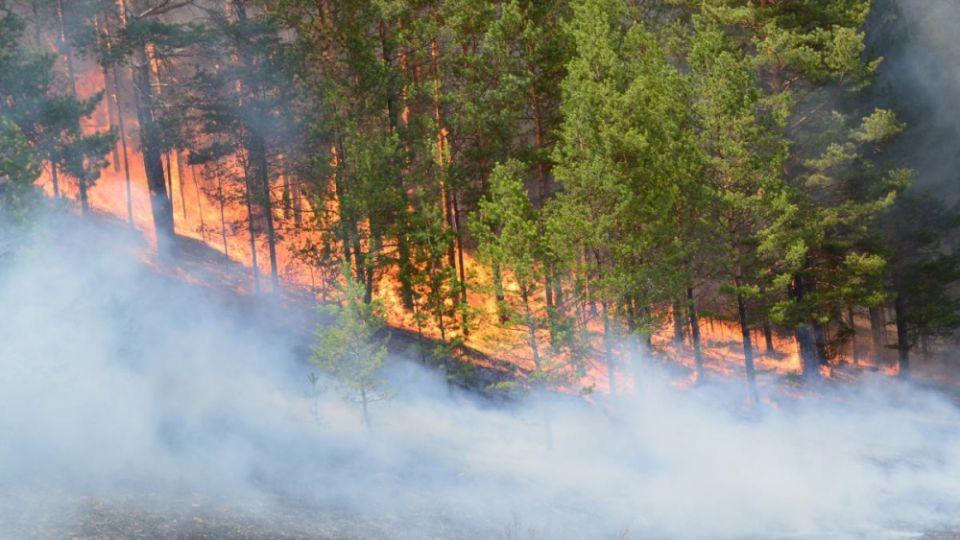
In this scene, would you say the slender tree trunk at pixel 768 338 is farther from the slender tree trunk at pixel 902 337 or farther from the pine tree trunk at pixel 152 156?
the pine tree trunk at pixel 152 156

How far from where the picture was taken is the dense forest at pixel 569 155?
24531 millimetres

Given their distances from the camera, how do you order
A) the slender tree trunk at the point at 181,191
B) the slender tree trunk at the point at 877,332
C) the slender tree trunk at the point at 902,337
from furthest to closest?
1. the slender tree trunk at the point at 181,191
2. the slender tree trunk at the point at 877,332
3. the slender tree trunk at the point at 902,337

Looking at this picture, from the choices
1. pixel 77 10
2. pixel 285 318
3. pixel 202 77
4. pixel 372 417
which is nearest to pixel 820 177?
pixel 372 417

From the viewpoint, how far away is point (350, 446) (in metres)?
23.9

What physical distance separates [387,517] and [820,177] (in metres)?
16.1

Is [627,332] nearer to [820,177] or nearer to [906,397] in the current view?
[820,177]

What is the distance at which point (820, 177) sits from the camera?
27531 millimetres

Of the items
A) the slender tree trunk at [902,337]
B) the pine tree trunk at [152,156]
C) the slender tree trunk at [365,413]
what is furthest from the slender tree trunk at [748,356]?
the pine tree trunk at [152,156]

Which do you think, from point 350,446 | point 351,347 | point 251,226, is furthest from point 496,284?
point 251,226

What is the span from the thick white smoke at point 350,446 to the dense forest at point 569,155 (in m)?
2.09

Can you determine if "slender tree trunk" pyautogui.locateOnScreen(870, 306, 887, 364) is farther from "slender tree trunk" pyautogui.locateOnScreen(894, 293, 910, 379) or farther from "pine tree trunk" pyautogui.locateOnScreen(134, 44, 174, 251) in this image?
"pine tree trunk" pyautogui.locateOnScreen(134, 44, 174, 251)

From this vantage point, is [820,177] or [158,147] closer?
[820,177]

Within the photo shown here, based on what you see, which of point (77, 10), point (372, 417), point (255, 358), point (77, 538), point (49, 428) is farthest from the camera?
point (77, 10)

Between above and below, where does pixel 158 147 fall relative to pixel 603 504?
above
